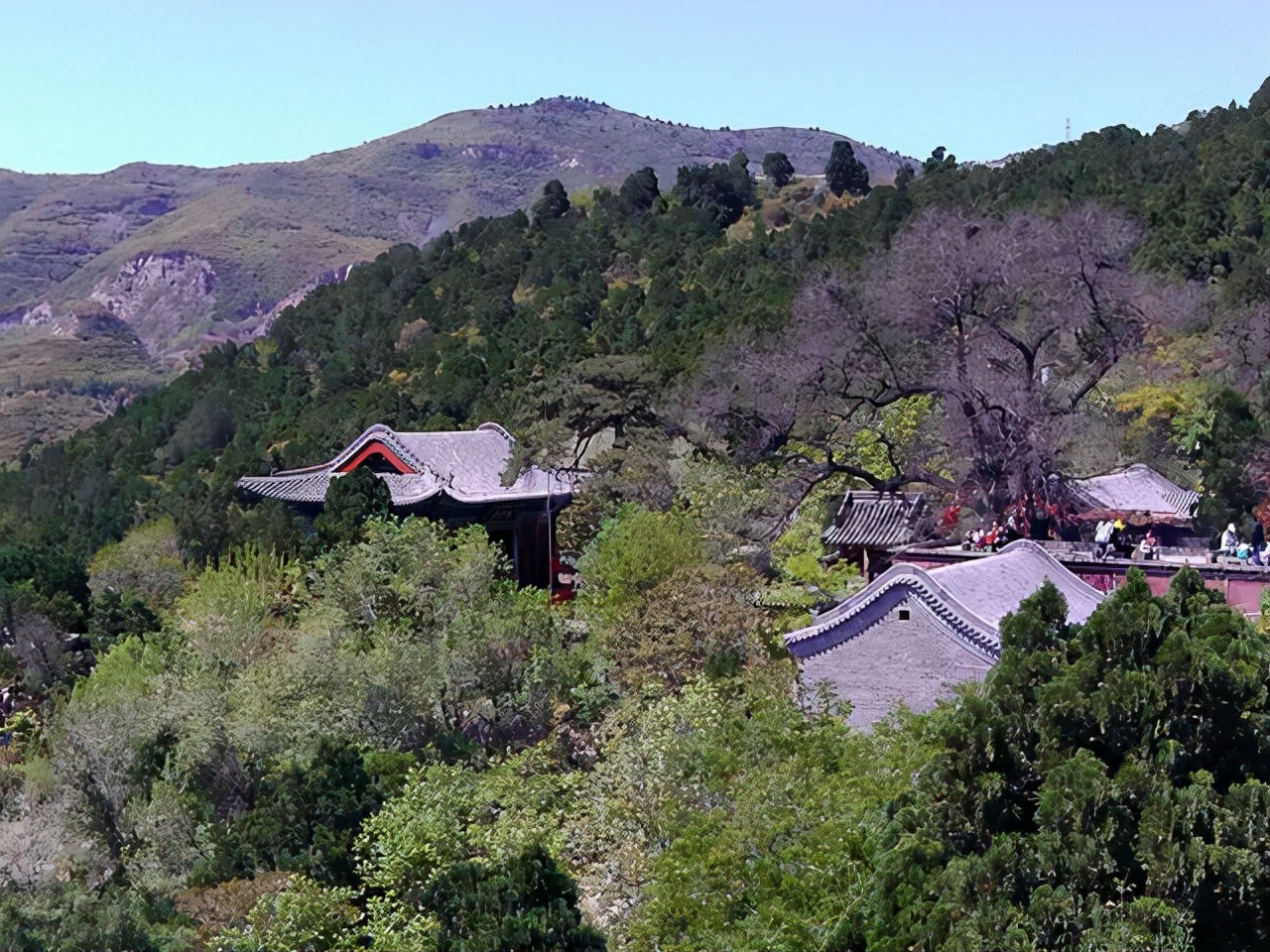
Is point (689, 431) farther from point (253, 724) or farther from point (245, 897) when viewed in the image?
point (245, 897)

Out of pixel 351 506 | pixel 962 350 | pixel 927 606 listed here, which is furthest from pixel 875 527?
pixel 927 606

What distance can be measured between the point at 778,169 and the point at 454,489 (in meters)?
53.5

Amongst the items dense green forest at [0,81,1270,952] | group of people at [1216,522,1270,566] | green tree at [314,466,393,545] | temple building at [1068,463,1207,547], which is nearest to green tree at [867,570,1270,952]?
dense green forest at [0,81,1270,952]

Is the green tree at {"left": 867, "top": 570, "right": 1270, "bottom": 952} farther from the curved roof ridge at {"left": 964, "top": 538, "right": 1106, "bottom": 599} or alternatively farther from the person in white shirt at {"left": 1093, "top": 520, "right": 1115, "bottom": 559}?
the person in white shirt at {"left": 1093, "top": 520, "right": 1115, "bottom": 559}

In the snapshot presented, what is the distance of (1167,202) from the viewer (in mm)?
59406

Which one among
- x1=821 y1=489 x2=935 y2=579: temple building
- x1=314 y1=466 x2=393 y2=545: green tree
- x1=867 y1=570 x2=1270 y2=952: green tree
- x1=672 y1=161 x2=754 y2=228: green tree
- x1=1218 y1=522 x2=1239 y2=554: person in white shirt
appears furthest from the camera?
x1=672 y1=161 x2=754 y2=228: green tree

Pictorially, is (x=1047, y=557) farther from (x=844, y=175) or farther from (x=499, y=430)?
(x=844, y=175)

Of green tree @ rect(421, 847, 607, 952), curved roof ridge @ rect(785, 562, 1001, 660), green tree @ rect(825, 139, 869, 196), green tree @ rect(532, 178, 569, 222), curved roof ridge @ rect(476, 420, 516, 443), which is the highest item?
green tree @ rect(825, 139, 869, 196)

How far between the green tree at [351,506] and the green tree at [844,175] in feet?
175

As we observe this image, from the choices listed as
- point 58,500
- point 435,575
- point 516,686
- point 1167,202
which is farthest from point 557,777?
point 58,500

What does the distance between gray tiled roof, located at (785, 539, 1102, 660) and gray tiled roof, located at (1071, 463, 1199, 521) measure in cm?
1089

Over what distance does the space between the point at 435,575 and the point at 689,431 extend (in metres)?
10.4

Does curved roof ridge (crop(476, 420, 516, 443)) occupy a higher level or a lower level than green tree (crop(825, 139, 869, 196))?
lower

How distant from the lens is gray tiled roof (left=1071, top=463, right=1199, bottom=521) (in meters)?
36.7
